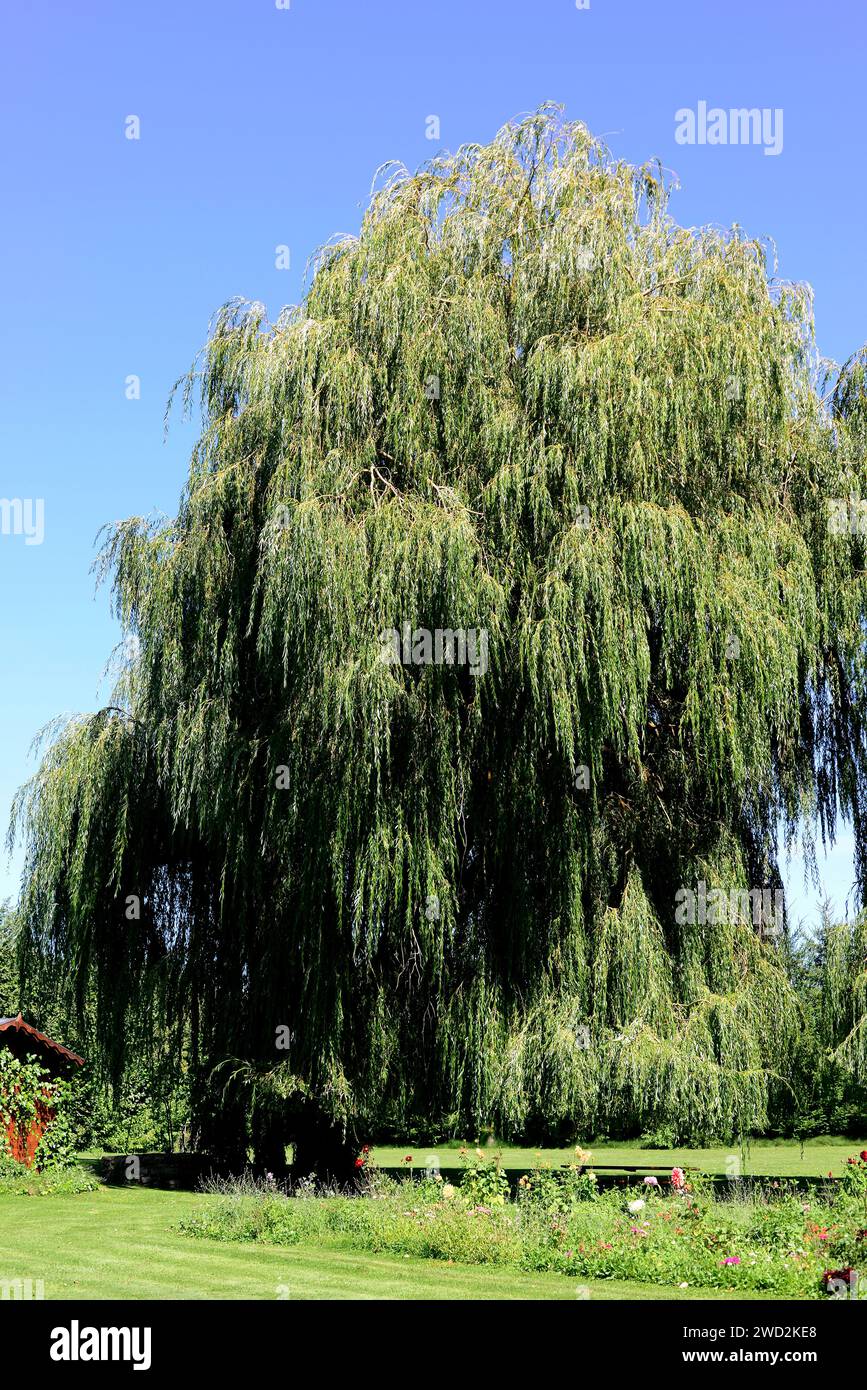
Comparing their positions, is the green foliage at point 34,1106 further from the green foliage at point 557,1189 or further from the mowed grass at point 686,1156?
the green foliage at point 557,1189

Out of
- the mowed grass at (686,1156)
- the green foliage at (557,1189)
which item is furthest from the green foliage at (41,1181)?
the green foliage at (557,1189)

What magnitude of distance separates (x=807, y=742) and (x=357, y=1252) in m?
7.10

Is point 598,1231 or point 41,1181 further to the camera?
point 41,1181

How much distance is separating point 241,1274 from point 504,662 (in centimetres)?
565

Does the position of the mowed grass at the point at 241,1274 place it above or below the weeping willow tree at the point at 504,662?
below

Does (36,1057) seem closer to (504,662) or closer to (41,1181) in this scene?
(41,1181)

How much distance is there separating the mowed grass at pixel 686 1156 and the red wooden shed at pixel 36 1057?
5.36m

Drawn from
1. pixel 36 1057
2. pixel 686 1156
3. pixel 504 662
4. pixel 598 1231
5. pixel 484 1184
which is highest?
pixel 504 662

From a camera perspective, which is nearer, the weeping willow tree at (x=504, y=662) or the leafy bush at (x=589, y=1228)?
the leafy bush at (x=589, y=1228)

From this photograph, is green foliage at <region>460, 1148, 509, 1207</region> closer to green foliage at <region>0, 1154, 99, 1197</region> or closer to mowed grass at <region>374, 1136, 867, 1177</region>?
mowed grass at <region>374, 1136, 867, 1177</region>

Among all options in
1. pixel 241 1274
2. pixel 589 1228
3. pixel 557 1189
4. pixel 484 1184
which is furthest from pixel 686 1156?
pixel 241 1274

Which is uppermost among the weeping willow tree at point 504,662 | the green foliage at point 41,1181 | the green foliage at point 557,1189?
the weeping willow tree at point 504,662

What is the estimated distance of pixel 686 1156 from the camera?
85.8 ft

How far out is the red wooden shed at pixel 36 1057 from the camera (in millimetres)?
19875
